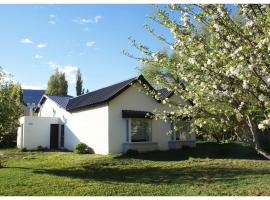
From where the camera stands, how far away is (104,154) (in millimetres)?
22531

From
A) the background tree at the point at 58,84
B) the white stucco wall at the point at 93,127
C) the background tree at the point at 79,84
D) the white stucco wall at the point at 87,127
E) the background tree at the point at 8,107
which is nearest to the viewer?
the background tree at the point at 8,107

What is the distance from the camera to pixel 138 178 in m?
13.5

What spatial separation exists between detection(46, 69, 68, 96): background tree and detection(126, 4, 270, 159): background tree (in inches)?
2178

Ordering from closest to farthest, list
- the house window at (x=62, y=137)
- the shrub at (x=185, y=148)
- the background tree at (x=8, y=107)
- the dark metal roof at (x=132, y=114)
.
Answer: the background tree at (x=8, y=107) → the dark metal roof at (x=132, y=114) → the shrub at (x=185, y=148) → the house window at (x=62, y=137)

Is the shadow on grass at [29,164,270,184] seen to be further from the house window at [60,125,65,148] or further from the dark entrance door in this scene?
the dark entrance door

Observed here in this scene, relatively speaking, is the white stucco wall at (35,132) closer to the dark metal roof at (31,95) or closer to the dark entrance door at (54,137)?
the dark entrance door at (54,137)

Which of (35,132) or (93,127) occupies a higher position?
(93,127)

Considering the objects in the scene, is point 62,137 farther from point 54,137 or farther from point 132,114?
point 132,114

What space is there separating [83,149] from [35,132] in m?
7.80

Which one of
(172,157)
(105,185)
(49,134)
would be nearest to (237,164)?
(172,157)

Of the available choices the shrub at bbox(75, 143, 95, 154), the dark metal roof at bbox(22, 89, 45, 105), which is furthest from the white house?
the dark metal roof at bbox(22, 89, 45, 105)

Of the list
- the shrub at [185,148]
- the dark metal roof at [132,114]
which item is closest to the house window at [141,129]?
the dark metal roof at [132,114]

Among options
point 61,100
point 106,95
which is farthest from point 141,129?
point 61,100

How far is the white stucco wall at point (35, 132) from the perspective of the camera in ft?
96.6
